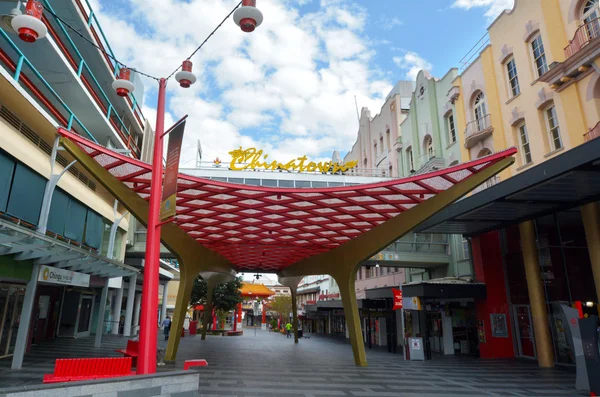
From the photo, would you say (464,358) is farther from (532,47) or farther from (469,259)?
(532,47)

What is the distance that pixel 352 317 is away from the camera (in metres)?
19.8

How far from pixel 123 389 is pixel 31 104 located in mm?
12710

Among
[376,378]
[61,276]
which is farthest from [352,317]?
[61,276]

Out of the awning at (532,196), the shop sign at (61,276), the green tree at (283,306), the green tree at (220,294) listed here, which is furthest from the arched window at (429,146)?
the green tree at (283,306)

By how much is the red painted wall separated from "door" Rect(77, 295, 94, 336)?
27.2 m

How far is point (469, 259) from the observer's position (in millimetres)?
25844

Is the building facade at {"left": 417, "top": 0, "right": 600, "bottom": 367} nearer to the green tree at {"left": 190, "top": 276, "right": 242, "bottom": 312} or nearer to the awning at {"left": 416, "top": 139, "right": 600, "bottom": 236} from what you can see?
the awning at {"left": 416, "top": 139, "right": 600, "bottom": 236}

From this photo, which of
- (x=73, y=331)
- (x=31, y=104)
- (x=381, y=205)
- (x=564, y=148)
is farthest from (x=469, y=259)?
(x=73, y=331)

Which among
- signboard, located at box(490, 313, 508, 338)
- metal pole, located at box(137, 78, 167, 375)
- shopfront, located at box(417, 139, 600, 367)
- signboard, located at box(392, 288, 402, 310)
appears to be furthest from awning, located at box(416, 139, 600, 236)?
metal pole, located at box(137, 78, 167, 375)

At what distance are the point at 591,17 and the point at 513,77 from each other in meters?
5.44

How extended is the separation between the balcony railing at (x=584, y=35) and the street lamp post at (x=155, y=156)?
16379 mm

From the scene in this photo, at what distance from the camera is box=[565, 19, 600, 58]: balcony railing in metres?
17.4

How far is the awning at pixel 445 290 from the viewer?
21625 millimetres

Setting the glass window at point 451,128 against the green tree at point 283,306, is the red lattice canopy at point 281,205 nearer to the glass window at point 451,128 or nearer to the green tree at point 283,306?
the glass window at point 451,128
